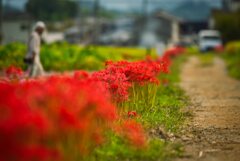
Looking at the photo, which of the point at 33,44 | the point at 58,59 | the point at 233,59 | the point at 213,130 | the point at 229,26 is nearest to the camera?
the point at 213,130

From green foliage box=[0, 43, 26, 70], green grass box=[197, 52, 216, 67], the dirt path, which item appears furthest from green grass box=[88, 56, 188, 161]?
green grass box=[197, 52, 216, 67]

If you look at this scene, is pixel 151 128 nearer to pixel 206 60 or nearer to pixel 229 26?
pixel 206 60

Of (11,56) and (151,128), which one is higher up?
(11,56)

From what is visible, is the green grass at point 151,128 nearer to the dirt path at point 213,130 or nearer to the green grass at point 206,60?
the dirt path at point 213,130

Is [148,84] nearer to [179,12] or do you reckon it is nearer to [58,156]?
[58,156]

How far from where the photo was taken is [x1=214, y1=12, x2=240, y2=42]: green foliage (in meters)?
59.3

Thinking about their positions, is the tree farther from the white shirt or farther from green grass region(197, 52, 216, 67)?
the white shirt

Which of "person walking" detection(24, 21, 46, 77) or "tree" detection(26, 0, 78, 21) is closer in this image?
"person walking" detection(24, 21, 46, 77)

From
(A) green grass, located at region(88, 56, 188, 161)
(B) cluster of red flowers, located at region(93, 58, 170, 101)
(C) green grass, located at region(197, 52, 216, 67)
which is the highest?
(B) cluster of red flowers, located at region(93, 58, 170, 101)

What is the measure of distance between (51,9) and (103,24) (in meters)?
23.1

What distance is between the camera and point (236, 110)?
522 inches

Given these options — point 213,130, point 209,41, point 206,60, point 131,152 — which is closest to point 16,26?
point 209,41

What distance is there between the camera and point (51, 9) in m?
74.0

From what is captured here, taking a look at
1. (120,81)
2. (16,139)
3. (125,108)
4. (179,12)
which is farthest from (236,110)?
(179,12)
